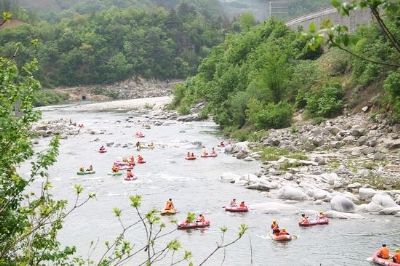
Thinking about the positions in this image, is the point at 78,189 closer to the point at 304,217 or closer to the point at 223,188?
the point at 304,217

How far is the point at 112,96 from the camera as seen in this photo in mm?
114250

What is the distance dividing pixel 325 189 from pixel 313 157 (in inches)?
264

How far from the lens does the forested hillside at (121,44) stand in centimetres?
12188

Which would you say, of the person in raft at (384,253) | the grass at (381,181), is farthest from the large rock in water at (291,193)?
the person in raft at (384,253)

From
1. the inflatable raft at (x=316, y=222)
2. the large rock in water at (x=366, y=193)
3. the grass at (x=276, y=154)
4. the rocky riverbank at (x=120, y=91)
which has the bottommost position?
the inflatable raft at (x=316, y=222)

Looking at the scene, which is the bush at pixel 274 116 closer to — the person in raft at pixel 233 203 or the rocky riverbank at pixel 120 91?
the person in raft at pixel 233 203

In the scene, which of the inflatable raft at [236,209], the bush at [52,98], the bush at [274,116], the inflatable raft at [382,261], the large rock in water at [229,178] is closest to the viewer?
the inflatable raft at [382,261]

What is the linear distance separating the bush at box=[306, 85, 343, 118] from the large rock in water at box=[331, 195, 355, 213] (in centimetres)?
1854

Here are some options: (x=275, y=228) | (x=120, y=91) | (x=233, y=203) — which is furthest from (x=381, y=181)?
(x=120, y=91)

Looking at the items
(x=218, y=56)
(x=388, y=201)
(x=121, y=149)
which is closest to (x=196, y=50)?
(x=218, y=56)

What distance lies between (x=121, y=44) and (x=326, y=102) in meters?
101

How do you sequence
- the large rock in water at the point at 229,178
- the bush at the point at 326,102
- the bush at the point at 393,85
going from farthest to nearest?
the bush at the point at 326,102 → the bush at the point at 393,85 → the large rock in water at the point at 229,178

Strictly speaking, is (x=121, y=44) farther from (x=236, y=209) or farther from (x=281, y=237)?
(x=281, y=237)

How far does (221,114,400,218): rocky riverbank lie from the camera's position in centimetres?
2522
